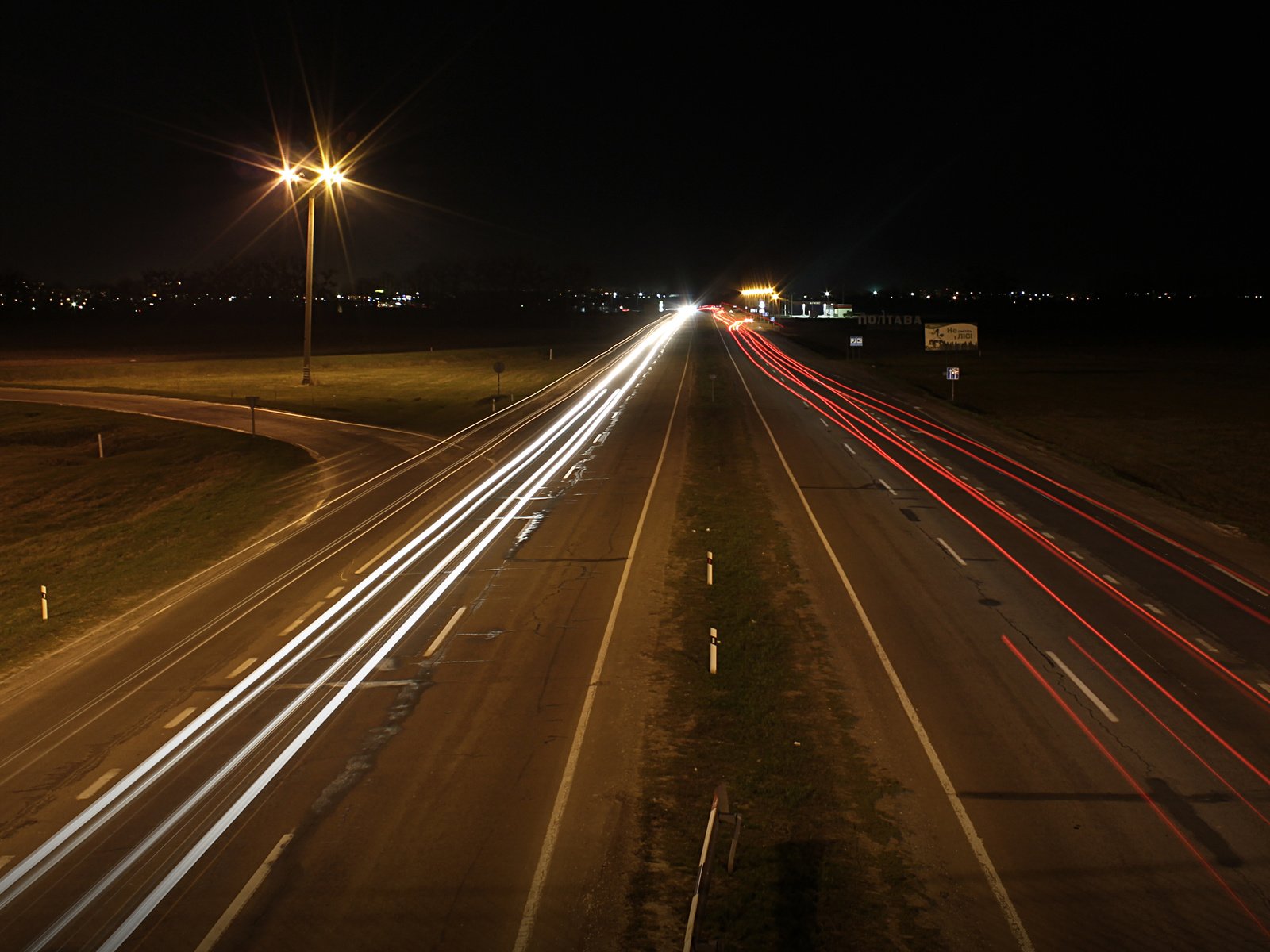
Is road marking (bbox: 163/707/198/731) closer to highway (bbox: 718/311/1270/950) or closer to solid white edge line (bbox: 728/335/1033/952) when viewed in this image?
highway (bbox: 718/311/1270/950)

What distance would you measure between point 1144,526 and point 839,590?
33.9 feet

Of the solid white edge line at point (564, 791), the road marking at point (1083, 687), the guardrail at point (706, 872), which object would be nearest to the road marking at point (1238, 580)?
the road marking at point (1083, 687)

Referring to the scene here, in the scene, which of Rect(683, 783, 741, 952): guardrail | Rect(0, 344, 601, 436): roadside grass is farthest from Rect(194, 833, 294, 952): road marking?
Rect(0, 344, 601, 436): roadside grass

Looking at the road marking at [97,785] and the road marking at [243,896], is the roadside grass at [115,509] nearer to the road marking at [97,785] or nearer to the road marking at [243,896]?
the road marking at [97,785]

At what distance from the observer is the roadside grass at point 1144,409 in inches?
1215

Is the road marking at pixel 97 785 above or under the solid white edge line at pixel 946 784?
under

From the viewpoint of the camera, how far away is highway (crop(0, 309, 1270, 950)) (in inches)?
329

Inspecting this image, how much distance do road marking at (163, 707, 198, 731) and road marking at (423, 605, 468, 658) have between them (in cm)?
335

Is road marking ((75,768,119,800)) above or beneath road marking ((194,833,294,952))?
beneath

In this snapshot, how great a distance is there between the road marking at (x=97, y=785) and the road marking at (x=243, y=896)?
2.49 meters

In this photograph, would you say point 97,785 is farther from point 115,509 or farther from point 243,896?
point 115,509

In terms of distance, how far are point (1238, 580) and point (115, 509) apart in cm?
2762

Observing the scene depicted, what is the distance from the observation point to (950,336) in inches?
3280

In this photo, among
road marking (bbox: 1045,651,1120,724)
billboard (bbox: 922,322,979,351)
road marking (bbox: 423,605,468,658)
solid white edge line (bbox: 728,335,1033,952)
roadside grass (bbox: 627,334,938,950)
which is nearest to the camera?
roadside grass (bbox: 627,334,938,950)
